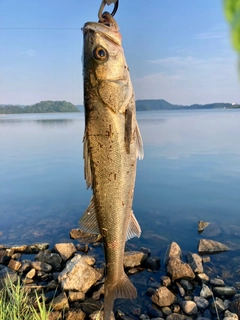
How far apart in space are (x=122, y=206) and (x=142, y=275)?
4178mm

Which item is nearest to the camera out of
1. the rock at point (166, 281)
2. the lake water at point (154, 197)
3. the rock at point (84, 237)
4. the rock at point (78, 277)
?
the rock at point (78, 277)

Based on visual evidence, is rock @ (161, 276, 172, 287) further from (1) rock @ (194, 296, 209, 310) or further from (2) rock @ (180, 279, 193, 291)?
(1) rock @ (194, 296, 209, 310)

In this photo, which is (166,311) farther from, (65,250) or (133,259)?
(65,250)

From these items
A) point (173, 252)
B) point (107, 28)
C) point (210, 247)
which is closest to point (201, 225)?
point (210, 247)

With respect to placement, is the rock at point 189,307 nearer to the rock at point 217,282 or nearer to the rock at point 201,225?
the rock at point 217,282

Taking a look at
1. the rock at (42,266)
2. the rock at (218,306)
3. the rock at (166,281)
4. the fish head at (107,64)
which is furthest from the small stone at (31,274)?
the fish head at (107,64)

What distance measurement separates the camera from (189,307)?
5.31 metres

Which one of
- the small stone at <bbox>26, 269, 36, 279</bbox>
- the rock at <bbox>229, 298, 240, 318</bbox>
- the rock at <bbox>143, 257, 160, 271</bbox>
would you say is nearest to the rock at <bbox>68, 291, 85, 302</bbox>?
the small stone at <bbox>26, 269, 36, 279</bbox>

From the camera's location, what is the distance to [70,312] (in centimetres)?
511

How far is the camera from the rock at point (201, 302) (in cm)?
541

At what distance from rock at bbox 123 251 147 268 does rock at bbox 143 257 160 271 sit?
9cm

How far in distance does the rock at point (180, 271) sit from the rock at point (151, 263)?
39 centimetres

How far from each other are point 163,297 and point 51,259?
2.65 metres

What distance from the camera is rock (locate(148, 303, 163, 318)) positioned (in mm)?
5246
